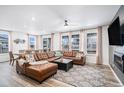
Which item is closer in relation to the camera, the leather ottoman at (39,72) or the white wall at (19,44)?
the leather ottoman at (39,72)

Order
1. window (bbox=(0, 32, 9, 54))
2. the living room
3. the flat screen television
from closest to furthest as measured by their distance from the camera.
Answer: the flat screen television → the living room → window (bbox=(0, 32, 9, 54))

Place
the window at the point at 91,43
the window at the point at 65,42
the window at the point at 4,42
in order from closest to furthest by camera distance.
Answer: the window at the point at 91,43, the window at the point at 4,42, the window at the point at 65,42

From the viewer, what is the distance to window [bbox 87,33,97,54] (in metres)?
5.58

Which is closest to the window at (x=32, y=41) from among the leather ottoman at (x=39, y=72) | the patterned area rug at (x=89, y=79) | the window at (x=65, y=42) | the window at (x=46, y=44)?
the window at (x=46, y=44)

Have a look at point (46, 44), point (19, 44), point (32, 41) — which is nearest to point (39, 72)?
point (19, 44)

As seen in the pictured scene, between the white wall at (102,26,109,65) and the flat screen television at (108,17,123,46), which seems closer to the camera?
the flat screen television at (108,17,123,46)

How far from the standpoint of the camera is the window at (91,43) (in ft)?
18.3

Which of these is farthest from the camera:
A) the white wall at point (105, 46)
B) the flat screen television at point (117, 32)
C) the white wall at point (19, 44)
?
the white wall at point (19, 44)

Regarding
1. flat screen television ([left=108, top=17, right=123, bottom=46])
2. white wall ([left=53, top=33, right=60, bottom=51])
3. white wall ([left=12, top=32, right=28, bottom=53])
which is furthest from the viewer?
white wall ([left=53, top=33, right=60, bottom=51])

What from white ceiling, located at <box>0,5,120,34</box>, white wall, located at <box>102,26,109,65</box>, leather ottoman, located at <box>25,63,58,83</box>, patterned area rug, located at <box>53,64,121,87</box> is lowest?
patterned area rug, located at <box>53,64,121,87</box>

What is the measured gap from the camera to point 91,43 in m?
5.69

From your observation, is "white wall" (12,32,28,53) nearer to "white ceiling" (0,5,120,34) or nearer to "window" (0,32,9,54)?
"window" (0,32,9,54)

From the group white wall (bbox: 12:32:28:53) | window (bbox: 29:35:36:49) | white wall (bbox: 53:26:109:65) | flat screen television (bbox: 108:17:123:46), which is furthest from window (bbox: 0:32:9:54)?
flat screen television (bbox: 108:17:123:46)

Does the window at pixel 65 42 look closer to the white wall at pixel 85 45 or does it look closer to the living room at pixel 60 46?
the living room at pixel 60 46
